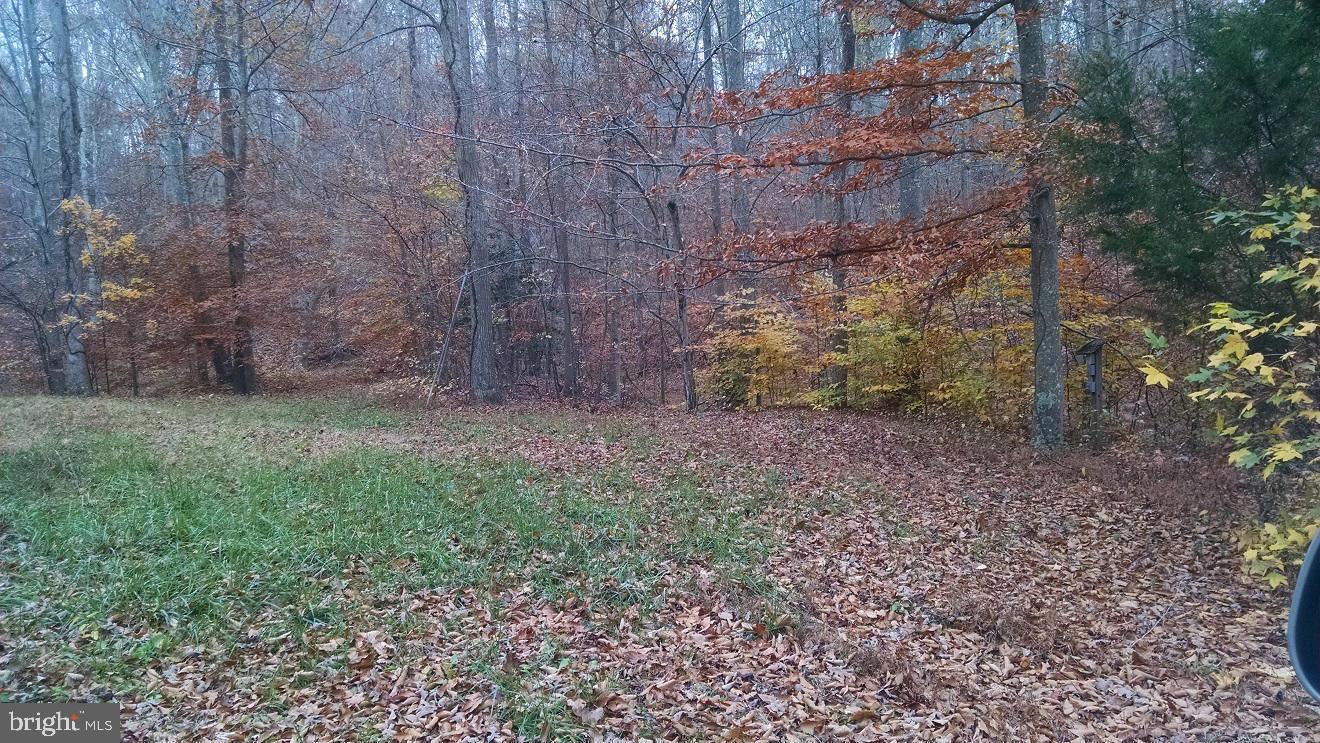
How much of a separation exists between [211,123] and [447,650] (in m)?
19.9

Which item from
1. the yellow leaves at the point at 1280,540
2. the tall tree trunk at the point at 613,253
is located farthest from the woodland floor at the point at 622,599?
the tall tree trunk at the point at 613,253

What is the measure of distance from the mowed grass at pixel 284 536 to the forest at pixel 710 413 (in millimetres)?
46

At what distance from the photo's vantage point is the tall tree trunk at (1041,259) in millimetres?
9578

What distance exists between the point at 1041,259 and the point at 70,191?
67.2 feet

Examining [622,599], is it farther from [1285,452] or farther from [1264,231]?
[1264,231]

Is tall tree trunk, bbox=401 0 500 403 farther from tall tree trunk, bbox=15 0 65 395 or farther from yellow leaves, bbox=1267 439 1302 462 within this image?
yellow leaves, bbox=1267 439 1302 462

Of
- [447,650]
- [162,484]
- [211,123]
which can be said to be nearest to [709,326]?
[162,484]

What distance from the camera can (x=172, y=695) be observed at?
3.91m

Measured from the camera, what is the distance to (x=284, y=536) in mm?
5797

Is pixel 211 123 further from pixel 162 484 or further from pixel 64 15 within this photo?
pixel 162 484

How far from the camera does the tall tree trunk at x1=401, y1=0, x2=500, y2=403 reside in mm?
15820

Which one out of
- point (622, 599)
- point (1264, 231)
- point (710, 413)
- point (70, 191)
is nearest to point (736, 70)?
point (710, 413)
